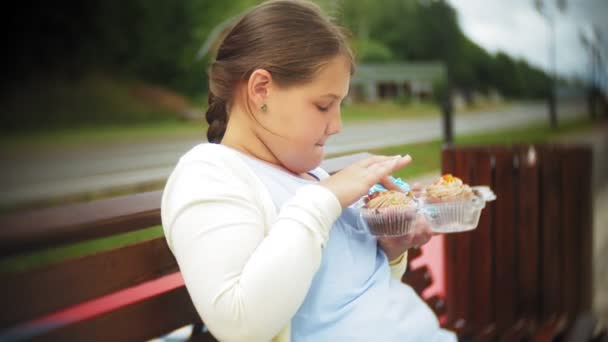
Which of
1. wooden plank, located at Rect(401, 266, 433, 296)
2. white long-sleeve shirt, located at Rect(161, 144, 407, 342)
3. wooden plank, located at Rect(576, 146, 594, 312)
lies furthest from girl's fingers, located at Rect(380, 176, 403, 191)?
wooden plank, located at Rect(576, 146, 594, 312)

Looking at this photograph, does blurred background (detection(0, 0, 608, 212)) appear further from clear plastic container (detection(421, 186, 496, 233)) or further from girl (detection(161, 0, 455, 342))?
girl (detection(161, 0, 455, 342))

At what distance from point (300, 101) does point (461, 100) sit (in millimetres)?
6648

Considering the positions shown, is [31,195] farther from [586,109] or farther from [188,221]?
[586,109]

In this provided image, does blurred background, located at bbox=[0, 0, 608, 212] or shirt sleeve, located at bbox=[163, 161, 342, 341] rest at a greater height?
shirt sleeve, located at bbox=[163, 161, 342, 341]

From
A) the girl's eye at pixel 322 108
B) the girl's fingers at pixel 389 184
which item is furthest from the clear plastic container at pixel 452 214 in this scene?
the girl's eye at pixel 322 108

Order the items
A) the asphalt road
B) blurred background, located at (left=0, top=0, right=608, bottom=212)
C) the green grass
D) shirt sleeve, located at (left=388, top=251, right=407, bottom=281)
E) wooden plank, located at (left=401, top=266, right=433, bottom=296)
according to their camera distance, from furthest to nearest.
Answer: blurred background, located at (left=0, top=0, right=608, bottom=212)
the asphalt road
wooden plank, located at (left=401, top=266, right=433, bottom=296)
the green grass
shirt sleeve, located at (left=388, top=251, right=407, bottom=281)

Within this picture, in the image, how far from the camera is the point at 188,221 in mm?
822

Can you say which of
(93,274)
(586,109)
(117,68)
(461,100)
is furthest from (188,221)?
(586,109)

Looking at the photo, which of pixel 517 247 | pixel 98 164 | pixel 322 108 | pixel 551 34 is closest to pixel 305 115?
pixel 322 108

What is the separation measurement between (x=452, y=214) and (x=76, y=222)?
2.31 ft

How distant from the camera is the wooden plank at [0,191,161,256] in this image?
0.83 meters

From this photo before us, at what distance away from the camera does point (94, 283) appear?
0.92 m

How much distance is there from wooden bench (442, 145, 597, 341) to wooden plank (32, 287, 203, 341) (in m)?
1.24

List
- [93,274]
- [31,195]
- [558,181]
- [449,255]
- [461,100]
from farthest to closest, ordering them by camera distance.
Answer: [461,100] < [31,195] < [558,181] < [449,255] < [93,274]
